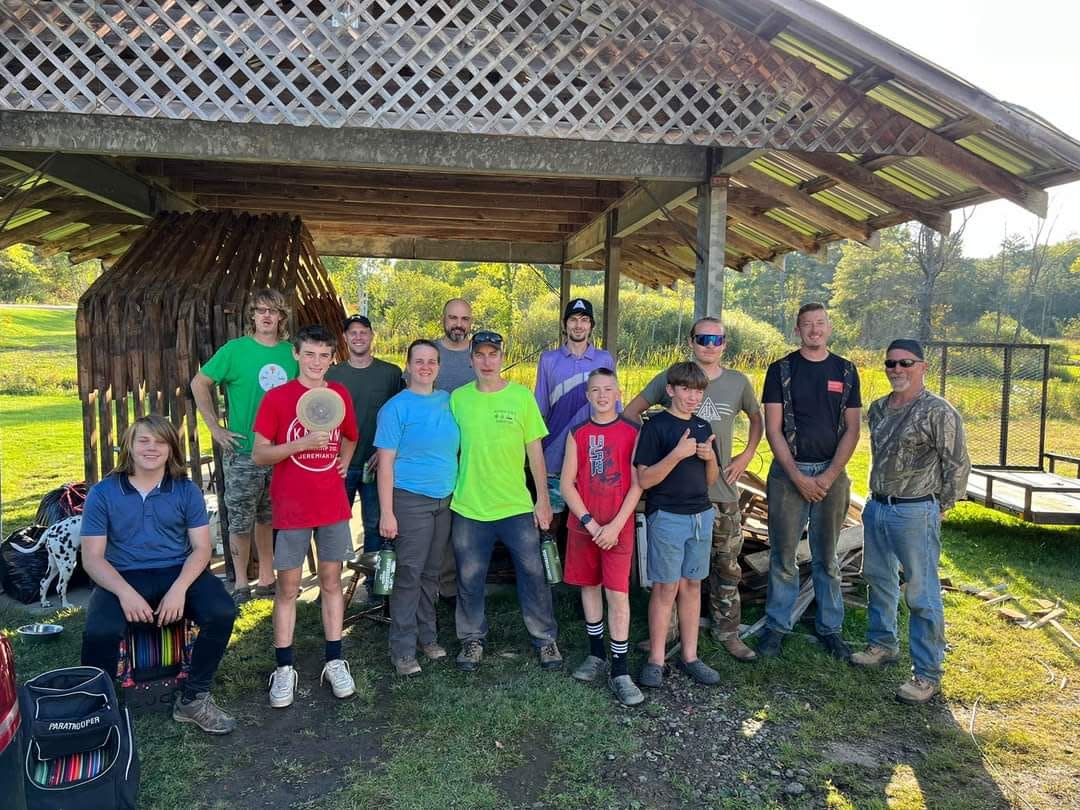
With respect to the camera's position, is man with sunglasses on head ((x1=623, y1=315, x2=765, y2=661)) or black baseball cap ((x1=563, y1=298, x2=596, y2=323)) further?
black baseball cap ((x1=563, y1=298, x2=596, y2=323))

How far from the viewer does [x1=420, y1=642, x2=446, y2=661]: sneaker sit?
4.16 metres

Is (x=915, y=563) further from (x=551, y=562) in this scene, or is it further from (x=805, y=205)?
(x=805, y=205)

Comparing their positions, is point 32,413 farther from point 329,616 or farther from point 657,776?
point 657,776

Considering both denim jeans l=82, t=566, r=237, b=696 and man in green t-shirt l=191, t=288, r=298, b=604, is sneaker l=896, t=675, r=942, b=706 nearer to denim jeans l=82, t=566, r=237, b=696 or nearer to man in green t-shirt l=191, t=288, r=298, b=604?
denim jeans l=82, t=566, r=237, b=696

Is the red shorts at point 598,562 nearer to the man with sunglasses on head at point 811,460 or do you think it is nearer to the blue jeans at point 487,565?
the blue jeans at point 487,565

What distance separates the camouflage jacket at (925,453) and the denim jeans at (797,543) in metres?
Result: 0.37

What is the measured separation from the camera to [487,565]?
4023 millimetres

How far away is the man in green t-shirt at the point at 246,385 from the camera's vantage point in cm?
455

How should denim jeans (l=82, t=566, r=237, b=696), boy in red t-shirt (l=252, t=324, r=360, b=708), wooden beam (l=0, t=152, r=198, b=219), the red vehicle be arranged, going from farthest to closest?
wooden beam (l=0, t=152, r=198, b=219)
boy in red t-shirt (l=252, t=324, r=360, b=708)
denim jeans (l=82, t=566, r=237, b=696)
the red vehicle

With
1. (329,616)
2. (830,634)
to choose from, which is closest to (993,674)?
(830,634)

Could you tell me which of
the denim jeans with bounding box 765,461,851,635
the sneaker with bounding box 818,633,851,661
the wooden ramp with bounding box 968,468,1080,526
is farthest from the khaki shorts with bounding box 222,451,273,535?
the wooden ramp with bounding box 968,468,1080,526

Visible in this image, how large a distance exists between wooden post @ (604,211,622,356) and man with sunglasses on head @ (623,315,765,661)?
4.52 meters

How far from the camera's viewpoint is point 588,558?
12.8 ft

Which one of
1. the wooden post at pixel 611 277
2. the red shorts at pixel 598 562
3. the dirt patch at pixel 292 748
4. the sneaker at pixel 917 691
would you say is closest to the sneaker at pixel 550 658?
the red shorts at pixel 598 562
